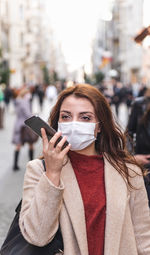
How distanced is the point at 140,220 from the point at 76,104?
68 cm

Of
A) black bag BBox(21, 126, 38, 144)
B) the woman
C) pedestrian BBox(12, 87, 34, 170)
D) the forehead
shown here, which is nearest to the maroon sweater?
the woman

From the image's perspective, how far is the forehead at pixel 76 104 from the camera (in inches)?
96.7

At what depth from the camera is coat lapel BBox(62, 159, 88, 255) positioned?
215 centimetres

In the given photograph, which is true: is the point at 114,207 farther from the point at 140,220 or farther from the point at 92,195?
the point at 140,220

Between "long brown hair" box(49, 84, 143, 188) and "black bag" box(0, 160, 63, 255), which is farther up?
"long brown hair" box(49, 84, 143, 188)

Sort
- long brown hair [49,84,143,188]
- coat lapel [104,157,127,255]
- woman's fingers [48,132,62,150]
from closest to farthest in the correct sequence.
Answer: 1. woman's fingers [48,132,62,150]
2. coat lapel [104,157,127,255]
3. long brown hair [49,84,143,188]

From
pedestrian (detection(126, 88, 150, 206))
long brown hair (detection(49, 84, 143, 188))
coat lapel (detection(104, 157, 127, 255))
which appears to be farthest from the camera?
pedestrian (detection(126, 88, 150, 206))

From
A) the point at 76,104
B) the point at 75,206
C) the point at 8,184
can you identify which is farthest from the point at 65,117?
the point at 8,184

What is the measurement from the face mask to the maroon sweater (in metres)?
0.06

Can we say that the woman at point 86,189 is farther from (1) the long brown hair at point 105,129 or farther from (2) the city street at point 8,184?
(2) the city street at point 8,184

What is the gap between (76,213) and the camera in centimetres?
218

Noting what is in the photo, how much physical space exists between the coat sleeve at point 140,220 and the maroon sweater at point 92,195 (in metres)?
0.19

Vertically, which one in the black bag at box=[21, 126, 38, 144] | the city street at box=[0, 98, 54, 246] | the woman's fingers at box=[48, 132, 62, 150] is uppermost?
the woman's fingers at box=[48, 132, 62, 150]

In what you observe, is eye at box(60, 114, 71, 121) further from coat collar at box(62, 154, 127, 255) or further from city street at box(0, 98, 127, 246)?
city street at box(0, 98, 127, 246)
